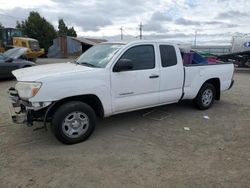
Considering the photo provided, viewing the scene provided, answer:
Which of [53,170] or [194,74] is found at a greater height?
[194,74]

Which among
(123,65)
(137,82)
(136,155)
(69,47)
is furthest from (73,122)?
(69,47)

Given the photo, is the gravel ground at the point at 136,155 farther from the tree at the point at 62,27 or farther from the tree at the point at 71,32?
the tree at the point at 71,32

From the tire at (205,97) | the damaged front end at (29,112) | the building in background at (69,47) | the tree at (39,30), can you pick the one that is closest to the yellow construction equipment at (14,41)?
the building in background at (69,47)

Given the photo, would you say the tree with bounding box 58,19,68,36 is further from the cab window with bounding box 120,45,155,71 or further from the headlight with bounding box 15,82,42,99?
the headlight with bounding box 15,82,42,99

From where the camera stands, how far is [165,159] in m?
4.08

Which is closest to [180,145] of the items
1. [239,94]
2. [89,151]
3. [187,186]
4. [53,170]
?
[187,186]

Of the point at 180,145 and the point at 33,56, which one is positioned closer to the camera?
the point at 180,145

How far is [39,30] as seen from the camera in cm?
4844

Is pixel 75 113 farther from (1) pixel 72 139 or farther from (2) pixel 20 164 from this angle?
(2) pixel 20 164

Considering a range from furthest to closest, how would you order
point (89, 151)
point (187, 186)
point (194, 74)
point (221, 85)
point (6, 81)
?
point (6, 81), point (221, 85), point (194, 74), point (89, 151), point (187, 186)

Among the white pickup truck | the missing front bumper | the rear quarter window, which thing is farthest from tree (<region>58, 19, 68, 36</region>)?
the missing front bumper

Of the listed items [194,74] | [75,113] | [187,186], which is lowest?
[187,186]

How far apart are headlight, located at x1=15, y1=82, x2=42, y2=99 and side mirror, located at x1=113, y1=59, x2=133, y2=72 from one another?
1418mm

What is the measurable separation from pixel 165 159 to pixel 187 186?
0.76 m
